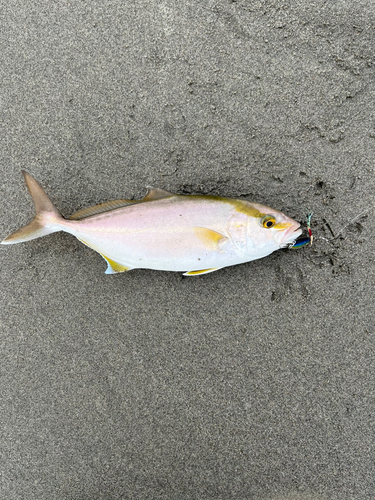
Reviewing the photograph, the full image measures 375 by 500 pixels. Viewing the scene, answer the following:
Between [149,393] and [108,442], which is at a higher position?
[149,393]

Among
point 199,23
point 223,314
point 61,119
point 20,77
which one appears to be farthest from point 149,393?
point 199,23


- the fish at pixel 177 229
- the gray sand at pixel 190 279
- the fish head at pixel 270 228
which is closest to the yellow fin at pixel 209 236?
the fish at pixel 177 229

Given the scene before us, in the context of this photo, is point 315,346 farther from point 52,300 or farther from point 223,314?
point 52,300

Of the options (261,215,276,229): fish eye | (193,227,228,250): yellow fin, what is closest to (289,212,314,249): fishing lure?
(261,215,276,229): fish eye

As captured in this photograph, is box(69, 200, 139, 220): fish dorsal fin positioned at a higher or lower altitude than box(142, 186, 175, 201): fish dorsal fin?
lower

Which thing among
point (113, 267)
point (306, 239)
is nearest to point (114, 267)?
point (113, 267)

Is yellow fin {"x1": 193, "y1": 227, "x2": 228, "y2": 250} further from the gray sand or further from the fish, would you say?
the gray sand

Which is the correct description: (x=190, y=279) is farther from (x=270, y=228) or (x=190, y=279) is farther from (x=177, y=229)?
(x=270, y=228)
